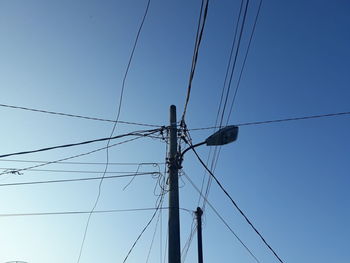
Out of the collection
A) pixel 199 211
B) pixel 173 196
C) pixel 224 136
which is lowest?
pixel 173 196

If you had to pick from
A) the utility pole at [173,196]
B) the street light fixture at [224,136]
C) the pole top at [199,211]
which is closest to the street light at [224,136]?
the street light fixture at [224,136]

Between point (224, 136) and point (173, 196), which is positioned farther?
point (224, 136)

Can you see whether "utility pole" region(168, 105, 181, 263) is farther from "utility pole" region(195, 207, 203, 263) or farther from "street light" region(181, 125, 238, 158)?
"utility pole" region(195, 207, 203, 263)

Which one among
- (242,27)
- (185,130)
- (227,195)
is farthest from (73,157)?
(242,27)

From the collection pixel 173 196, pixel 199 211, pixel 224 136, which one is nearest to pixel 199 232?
pixel 199 211

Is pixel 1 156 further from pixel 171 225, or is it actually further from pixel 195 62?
pixel 195 62

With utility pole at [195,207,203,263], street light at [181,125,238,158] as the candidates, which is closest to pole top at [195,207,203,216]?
utility pole at [195,207,203,263]

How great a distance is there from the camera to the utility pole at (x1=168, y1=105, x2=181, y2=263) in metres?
5.86

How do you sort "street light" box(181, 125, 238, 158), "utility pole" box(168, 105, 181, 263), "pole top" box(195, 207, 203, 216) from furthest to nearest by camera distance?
1. "pole top" box(195, 207, 203, 216)
2. "street light" box(181, 125, 238, 158)
3. "utility pole" box(168, 105, 181, 263)

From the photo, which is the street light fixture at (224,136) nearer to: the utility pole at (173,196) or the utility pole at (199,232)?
the utility pole at (173,196)

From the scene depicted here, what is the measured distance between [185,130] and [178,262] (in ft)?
9.20

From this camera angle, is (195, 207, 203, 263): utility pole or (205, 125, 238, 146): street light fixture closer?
(205, 125, 238, 146): street light fixture

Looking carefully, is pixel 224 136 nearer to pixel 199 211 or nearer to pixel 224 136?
pixel 224 136

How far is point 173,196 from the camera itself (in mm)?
6410
